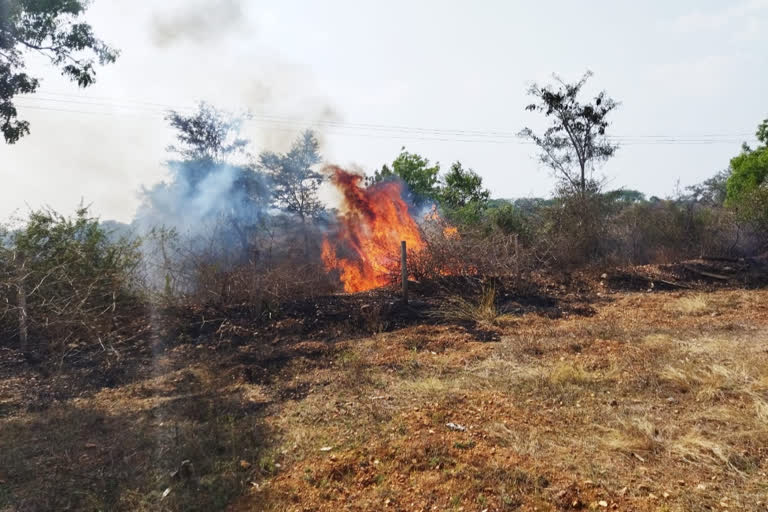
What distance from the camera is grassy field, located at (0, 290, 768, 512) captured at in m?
3.04

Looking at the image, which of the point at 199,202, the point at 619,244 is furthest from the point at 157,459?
the point at 199,202

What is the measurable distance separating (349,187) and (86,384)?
1126cm

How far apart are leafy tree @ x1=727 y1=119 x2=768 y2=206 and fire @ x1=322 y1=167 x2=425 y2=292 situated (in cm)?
1440

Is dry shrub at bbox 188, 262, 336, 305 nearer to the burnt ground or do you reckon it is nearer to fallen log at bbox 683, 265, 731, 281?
the burnt ground

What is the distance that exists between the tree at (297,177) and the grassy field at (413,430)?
15.8 metres

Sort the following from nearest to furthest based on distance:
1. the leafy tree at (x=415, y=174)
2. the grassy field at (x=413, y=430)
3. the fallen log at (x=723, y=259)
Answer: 1. the grassy field at (x=413, y=430)
2. the fallen log at (x=723, y=259)
3. the leafy tree at (x=415, y=174)

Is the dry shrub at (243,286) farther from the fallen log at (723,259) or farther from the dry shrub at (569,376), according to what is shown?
the fallen log at (723,259)

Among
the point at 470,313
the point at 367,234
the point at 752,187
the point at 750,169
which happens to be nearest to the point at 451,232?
the point at 367,234

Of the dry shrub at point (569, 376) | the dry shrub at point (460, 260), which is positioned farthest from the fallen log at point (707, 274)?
the dry shrub at point (569, 376)

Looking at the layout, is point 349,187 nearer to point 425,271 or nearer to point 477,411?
point 425,271

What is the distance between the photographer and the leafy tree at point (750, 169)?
741 inches

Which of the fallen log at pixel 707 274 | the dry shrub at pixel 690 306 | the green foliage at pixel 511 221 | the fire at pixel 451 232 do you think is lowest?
the dry shrub at pixel 690 306

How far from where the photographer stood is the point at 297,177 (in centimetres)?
2222

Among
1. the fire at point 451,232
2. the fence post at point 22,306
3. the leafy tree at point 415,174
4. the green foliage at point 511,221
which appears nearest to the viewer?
the fence post at point 22,306
